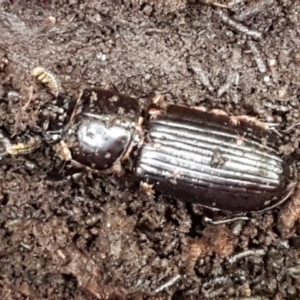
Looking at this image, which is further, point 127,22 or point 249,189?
point 127,22

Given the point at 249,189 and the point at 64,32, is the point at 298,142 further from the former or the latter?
the point at 64,32

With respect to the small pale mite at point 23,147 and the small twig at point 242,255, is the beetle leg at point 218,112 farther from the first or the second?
the small pale mite at point 23,147


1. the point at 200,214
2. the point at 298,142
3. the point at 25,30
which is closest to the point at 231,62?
the point at 298,142

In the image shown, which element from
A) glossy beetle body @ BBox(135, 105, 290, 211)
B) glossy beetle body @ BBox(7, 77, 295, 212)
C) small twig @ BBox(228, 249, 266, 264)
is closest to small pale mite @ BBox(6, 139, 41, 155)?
glossy beetle body @ BBox(7, 77, 295, 212)

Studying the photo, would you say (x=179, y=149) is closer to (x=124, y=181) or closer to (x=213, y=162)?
(x=213, y=162)

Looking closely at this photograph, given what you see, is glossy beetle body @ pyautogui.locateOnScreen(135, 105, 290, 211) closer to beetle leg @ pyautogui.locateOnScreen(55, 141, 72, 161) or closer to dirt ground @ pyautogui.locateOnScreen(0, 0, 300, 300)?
dirt ground @ pyautogui.locateOnScreen(0, 0, 300, 300)

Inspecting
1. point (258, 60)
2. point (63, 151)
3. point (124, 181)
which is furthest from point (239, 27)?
point (63, 151)
